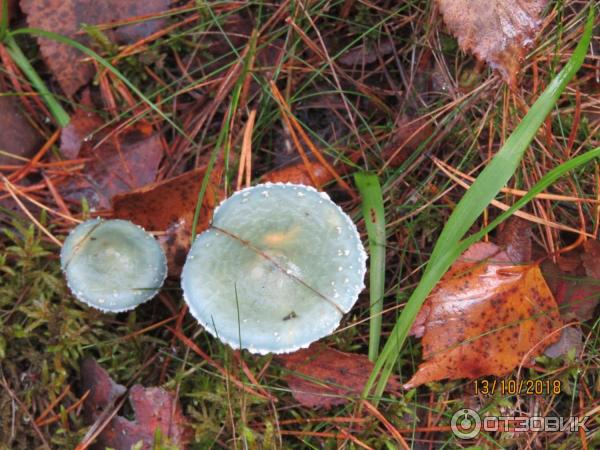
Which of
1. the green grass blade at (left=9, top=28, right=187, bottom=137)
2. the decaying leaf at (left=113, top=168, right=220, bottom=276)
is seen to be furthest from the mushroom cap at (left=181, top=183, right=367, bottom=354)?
the green grass blade at (left=9, top=28, right=187, bottom=137)

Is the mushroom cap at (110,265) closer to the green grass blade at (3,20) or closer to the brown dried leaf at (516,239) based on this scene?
the green grass blade at (3,20)

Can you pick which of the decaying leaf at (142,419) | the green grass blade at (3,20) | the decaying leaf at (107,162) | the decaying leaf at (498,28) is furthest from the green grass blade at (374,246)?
the green grass blade at (3,20)

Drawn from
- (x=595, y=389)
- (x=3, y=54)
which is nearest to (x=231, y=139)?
(x=3, y=54)

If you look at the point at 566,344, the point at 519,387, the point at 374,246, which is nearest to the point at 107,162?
the point at 374,246

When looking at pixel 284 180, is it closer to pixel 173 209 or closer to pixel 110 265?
pixel 173 209

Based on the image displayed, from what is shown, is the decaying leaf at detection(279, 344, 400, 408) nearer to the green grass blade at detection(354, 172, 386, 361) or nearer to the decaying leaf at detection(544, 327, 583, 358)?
the green grass blade at detection(354, 172, 386, 361)

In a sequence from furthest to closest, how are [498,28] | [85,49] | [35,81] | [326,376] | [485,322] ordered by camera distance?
[35,81] → [85,49] → [326,376] → [485,322] → [498,28]
